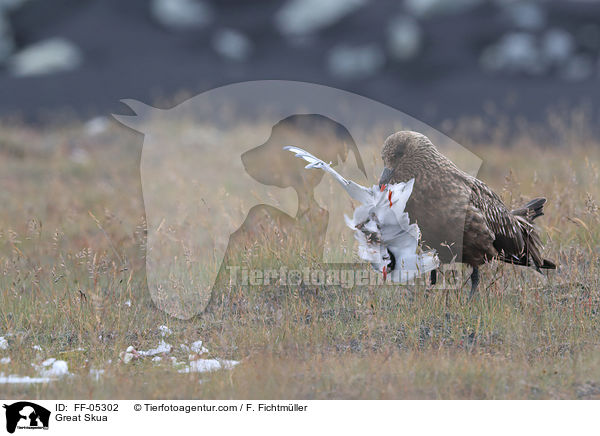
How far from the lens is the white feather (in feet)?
14.0

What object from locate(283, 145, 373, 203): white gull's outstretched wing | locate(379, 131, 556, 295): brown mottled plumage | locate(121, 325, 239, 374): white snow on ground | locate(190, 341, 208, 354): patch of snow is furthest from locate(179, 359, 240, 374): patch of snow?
locate(379, 131, 556, 295): brown mottled plumage

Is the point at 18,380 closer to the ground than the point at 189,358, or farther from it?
closer to the ground

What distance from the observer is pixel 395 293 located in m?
4.87

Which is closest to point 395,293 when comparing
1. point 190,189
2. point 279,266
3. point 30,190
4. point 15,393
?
point 279,266

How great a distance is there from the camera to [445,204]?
14.5 ft

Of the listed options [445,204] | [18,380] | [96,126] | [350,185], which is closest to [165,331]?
[18,380]

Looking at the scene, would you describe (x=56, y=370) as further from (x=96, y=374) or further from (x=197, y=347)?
(x=197, y=347)

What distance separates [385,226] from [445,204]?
18.5 inches
